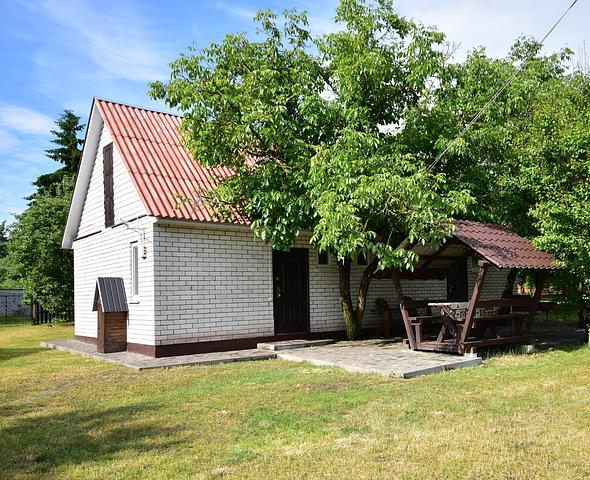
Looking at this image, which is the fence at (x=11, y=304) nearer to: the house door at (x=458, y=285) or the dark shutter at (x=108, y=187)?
the dark shutter at (x=108, y=187)

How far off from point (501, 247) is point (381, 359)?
333cm

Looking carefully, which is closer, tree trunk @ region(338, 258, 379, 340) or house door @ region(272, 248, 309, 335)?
house door @ region(272, 248, 309, 335)

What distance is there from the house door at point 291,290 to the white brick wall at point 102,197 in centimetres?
360

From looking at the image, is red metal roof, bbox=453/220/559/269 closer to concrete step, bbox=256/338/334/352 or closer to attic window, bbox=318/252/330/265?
attic window, bbox=318/252/330/265

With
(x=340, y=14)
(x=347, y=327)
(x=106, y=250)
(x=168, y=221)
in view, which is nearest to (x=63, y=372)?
(x=168, y=221)

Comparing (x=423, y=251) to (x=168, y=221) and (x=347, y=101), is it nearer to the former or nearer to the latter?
(x=347, y=101)

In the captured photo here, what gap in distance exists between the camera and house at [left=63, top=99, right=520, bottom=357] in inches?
475

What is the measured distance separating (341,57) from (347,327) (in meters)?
6.63

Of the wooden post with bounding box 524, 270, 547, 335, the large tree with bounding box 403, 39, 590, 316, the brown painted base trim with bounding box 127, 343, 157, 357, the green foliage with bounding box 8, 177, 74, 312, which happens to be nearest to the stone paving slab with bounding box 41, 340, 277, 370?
the brown painted base trim with bounding box 127, 343, 157, 357

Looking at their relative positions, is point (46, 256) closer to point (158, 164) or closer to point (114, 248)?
point (114, 248)

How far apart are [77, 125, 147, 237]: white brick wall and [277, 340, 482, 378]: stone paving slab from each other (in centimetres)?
484

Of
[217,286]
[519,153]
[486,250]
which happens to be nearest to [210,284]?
[217,286]

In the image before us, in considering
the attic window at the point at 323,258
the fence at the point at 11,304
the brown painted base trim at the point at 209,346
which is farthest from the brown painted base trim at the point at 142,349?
the fence at the point at 11,304

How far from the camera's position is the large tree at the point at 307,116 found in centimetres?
1109
